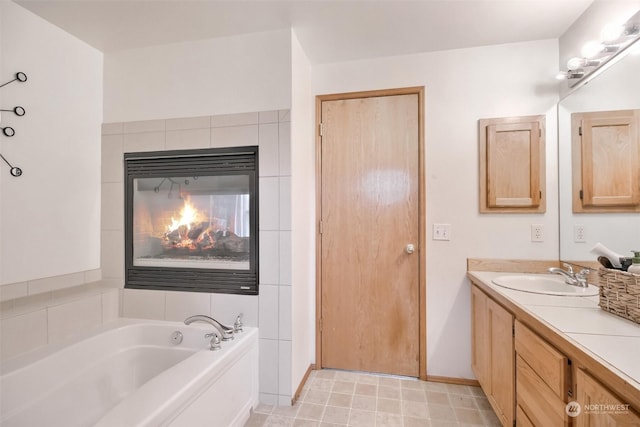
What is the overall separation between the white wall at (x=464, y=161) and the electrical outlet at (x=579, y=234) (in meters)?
0.18

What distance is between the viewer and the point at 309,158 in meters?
2.30

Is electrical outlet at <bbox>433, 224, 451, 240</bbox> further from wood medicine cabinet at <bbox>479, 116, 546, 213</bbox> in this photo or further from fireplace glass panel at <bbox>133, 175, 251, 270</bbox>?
fireplace glass panel at <bbox>133, 175, 251, 270</bbox>

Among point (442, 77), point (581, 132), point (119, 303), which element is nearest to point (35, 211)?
point (119, 303)

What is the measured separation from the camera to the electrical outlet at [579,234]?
5.81 feet

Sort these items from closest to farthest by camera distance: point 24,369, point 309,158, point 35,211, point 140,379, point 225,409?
point 24,369 < point 225,409 < point 35,211 < point 140,379 < point 309,158

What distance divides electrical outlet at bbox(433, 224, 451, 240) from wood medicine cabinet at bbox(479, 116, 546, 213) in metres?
0.27

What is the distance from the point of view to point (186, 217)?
84.6 inches

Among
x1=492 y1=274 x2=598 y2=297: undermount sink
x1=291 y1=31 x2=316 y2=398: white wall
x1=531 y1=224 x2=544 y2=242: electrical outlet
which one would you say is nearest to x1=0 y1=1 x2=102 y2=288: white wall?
x1=291 y1=31 x2=316 y2=398: white wall

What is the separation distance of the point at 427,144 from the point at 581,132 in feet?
2.88

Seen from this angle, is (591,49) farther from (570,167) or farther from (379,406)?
(379,406)

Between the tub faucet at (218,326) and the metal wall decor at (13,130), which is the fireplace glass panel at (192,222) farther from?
the metal wall decor at (13,130)

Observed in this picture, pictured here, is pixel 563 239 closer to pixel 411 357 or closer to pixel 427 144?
pixel 427 144

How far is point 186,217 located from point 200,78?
38.2 inches
